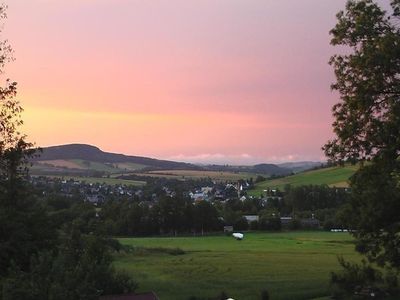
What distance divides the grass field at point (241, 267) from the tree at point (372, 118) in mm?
21650

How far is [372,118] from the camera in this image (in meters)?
17.7

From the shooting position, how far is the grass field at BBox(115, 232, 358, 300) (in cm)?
4194

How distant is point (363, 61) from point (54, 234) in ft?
51.5

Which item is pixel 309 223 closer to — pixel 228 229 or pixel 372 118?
pixel 228 229

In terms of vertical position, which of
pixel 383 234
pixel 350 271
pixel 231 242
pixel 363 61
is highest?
pixel 363 61

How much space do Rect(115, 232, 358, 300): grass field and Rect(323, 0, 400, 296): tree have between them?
21.6 m

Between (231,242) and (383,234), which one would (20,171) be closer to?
(383,234)

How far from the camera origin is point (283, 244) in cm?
8594

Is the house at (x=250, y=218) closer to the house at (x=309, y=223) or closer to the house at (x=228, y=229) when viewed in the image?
the house at (x=228, y=229)

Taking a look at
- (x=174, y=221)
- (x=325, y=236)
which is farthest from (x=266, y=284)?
(x=174, y=221)

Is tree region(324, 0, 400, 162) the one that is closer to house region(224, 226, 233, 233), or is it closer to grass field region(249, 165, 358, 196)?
house region(224, 226, 233, 233)

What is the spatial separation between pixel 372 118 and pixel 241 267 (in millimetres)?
42714

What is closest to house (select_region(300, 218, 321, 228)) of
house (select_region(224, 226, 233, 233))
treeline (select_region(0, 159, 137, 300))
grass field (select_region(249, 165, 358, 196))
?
house (select_region(224, 226, 233, 233))

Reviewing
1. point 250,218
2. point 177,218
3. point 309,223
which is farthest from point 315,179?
point 177,218
